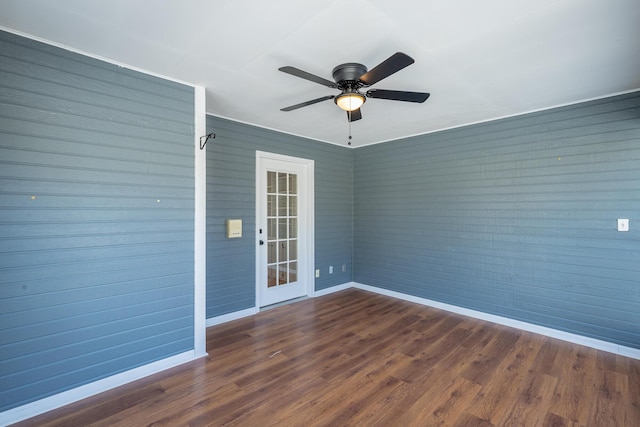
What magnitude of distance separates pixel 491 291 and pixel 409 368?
1.84 m

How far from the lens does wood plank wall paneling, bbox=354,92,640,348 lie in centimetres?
301

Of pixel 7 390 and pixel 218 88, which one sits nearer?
pixel 7 390

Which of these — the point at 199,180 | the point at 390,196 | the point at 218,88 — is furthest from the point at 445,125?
the point at 199,180

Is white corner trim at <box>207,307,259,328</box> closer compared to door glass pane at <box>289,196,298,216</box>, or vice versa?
white corner trim at <box>207,307,259,328</box>

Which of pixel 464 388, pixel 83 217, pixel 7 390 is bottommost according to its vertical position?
pixel 464 388

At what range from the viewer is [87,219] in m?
2.28

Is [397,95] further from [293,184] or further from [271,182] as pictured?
[293,184]

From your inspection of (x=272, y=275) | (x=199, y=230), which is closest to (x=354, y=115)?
(x=199, y=230)

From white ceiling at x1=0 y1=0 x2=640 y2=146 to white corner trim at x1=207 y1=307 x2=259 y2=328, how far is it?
2.63 metres

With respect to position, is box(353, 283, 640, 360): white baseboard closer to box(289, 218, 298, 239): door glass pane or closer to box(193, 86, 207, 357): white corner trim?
box(289, 218, 298, 239): door glass pane

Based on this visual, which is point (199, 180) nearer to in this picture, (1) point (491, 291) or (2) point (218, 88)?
(2) point (218, 88)

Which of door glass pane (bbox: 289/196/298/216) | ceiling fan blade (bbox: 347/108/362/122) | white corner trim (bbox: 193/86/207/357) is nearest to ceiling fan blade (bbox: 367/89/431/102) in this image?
ceiling fan blade (bbox: 347/108/362/122)

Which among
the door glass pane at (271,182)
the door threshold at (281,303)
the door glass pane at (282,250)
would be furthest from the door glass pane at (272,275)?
the door glass pane at (271,182)

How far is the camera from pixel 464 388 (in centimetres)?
243
